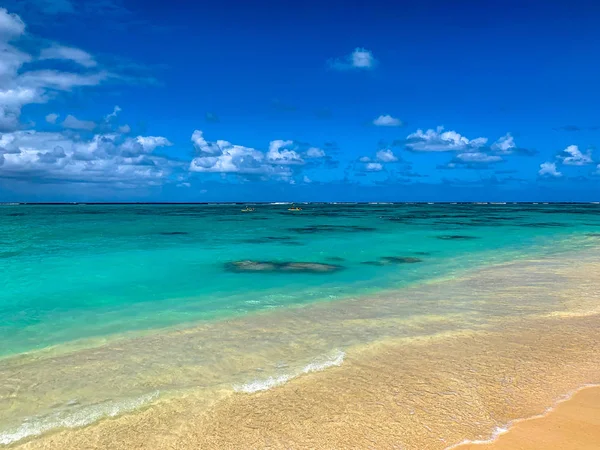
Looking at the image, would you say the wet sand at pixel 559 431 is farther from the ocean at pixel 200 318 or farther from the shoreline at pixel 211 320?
the shoreline at pixel 211 320

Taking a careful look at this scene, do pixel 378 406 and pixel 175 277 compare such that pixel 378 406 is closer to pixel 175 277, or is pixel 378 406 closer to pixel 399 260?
pixel 175 277

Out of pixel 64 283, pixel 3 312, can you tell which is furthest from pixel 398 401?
pixel 64 283

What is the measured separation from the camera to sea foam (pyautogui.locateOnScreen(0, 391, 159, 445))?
457 centimetres

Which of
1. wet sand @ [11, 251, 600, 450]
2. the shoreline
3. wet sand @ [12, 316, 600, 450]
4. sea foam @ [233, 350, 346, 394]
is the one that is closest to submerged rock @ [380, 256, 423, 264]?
the shoreline

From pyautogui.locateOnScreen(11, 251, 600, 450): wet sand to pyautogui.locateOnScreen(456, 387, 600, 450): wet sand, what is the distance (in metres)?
0.15

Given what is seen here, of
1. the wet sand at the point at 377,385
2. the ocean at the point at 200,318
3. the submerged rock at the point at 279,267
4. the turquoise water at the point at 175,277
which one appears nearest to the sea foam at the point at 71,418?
the ocean at the point at 200,318

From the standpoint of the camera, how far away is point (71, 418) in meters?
4.88

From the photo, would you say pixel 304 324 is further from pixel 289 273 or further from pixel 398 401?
pixel 289 273

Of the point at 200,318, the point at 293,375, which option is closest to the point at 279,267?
the point at 200,318

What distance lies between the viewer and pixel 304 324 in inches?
340

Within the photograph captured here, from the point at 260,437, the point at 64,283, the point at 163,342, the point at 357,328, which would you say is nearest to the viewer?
the point at 260,437

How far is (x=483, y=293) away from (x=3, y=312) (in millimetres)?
11866

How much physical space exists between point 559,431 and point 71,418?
5.25 m

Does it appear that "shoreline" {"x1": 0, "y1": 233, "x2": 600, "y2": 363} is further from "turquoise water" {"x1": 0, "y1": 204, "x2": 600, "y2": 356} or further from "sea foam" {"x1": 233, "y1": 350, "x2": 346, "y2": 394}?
"sea foam" {"x1": 233, "y1": 350, "x2": 346, "y2": 394}
